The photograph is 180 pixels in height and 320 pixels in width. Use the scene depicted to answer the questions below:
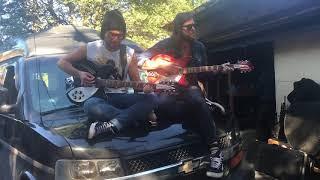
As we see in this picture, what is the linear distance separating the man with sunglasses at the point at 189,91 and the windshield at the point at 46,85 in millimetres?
983

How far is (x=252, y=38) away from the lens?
318 inches

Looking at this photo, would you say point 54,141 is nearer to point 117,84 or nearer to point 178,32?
point 117,84

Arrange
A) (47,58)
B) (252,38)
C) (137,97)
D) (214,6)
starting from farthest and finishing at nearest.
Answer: (214,6) < (252,38) < (47,58) < (137,97)

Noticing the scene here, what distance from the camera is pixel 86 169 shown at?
3113 millimetres

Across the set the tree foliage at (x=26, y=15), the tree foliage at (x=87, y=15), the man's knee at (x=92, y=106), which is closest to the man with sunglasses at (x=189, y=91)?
the man's knee at (x=92, y=106)

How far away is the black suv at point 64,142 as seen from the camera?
316 cm

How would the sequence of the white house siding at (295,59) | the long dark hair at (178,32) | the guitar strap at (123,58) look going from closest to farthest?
1. the guitar strap at (123,58)
2. the long dark hair at (178,32)
3. the white house siding at (295,59)

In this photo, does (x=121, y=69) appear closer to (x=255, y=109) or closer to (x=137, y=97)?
(x=137, y=97)

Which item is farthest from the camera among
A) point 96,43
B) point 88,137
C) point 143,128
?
point 96,43

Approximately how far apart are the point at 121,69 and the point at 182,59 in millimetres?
806

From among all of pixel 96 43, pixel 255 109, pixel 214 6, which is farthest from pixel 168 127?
pixel 214 6

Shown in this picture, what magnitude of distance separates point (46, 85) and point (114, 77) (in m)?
0.75

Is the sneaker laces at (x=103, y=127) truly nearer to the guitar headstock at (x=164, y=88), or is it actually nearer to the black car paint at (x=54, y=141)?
the black car paint at (x=54, y=141)

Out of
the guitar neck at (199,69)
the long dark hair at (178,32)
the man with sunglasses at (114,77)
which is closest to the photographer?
the man with sunglasses at (114,77)
